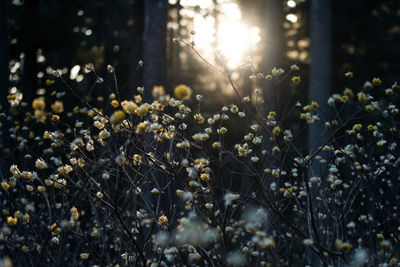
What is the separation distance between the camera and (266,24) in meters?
7.06

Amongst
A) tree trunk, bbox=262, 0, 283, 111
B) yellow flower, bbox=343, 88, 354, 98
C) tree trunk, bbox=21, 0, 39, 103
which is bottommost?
yellow flower, bbox=343, 88, 354, 98

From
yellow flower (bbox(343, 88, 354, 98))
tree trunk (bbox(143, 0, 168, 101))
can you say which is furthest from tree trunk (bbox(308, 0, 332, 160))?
yellow flower (bbox(343, 88, 354, 98))

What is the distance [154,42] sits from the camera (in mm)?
5785

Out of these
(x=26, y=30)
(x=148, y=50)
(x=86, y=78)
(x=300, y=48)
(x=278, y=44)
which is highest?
(x=300, y=48)

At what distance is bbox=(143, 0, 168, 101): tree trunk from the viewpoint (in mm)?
5777

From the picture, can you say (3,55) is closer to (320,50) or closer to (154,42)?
(154,42)

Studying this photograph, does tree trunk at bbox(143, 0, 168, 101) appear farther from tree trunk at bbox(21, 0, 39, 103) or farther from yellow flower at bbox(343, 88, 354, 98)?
tree trunk at bbox(21, 0, 39, 103)

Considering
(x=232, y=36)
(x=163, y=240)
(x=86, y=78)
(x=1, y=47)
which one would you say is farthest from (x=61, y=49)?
(x=163, y=240)

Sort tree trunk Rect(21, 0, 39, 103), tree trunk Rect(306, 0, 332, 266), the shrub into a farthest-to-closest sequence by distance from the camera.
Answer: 1. tree trunk Rect(21, 0, 39, 103)
2. tree trunk Rect(306, 0, 332, 266)
3. the shrub

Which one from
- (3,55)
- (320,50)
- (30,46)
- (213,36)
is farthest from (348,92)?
(213,36)

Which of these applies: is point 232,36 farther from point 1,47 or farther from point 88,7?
point 88,7

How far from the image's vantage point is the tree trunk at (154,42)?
5.78 meters

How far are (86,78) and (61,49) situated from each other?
7.48ft

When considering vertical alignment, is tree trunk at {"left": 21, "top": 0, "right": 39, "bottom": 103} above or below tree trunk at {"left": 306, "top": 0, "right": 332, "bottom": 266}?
above
